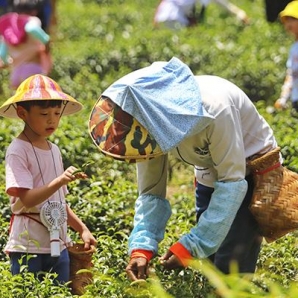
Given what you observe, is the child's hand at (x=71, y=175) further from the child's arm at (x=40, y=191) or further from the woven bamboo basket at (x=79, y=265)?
the woven bamboo basket at (x=79, y=265)

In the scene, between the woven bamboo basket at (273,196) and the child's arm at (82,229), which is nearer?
the woven bamboo basket at (273,196)

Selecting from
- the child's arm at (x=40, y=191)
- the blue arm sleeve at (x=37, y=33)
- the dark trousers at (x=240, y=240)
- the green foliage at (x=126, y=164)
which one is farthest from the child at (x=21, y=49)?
the dark trousers at (x=240, y=240)

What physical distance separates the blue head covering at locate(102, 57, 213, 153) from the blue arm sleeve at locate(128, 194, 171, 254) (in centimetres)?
59

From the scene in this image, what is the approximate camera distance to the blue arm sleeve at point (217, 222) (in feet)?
16.7

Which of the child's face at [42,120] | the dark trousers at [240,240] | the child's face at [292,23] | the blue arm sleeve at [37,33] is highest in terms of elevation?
the child's face at [42,120]

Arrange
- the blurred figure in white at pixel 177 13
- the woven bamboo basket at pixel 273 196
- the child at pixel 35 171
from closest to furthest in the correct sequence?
the woven bamboo basket at pixel 273 196
the child at pixel 35 171
the blurred figure in white at pixel 177 13

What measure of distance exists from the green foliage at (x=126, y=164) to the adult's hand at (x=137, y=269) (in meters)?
0.09

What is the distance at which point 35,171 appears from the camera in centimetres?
560

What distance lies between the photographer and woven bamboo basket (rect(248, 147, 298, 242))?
533 centimetres

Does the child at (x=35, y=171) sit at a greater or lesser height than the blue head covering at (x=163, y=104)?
lesser

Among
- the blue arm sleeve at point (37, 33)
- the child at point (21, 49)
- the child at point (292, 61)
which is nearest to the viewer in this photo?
the child at point (292, 61)

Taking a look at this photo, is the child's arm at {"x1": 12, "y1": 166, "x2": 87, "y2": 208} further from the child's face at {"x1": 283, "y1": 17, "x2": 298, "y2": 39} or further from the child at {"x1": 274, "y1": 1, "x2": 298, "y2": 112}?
the child's face at {"x1": 283, "y1": 17, "x2": 298, "y2": 39}

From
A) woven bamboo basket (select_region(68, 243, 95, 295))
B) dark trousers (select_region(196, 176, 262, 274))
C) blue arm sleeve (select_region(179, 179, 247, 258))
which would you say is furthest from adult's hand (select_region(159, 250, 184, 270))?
woven bamboo basket (select_region(68, 243, 95, 295))

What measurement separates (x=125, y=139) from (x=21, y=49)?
6.43m
